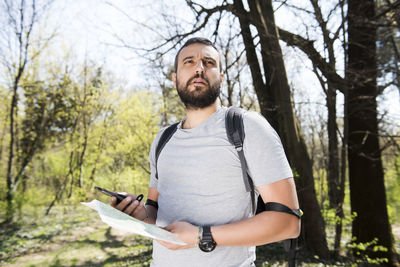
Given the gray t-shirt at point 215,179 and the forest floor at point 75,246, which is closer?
the gray t-shirt at point 215,179

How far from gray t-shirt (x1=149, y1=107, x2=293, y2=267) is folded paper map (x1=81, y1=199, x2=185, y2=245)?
241 mm

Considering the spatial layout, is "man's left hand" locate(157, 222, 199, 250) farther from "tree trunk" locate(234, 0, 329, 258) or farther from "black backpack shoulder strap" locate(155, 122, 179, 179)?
"tree trunk" locate(234, 0, 329, 258)

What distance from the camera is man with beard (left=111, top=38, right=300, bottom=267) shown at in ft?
3.58

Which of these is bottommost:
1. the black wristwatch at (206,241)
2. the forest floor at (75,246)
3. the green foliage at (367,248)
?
the forest floor at (75,246)

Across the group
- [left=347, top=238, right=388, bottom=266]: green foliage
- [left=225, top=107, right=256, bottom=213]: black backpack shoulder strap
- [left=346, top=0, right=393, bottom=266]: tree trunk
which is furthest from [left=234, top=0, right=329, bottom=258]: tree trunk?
[left=225, top=107, right=256, bottom=213]: black backpack shoulder strap

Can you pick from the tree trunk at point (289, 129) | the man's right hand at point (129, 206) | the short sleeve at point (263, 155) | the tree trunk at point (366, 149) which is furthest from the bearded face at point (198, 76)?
the tree trunk at point (366, 149)

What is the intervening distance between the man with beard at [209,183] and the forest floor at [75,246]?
4.05 meters

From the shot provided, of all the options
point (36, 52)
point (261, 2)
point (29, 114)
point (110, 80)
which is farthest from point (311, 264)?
point (29, 114)

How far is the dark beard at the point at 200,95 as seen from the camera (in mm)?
1438

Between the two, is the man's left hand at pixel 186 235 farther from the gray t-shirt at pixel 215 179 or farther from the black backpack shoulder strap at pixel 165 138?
the black backpack shoulder strap at pixel 165 138

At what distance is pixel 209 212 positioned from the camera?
48.8 inches

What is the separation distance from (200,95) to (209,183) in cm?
51

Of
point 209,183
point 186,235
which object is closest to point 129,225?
point 186,235

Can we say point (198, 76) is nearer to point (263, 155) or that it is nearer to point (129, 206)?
point (263, 155)
